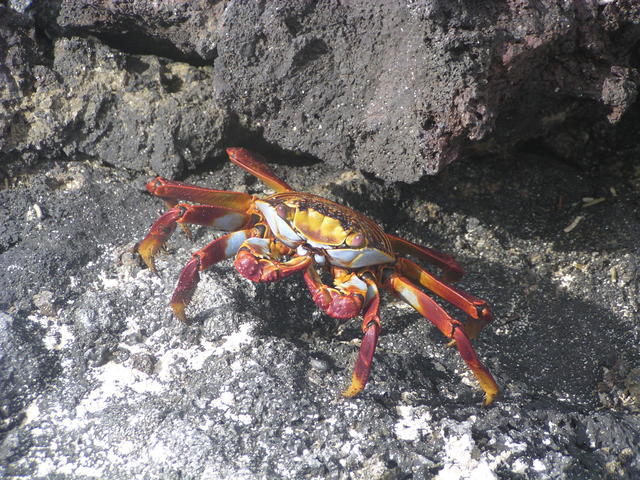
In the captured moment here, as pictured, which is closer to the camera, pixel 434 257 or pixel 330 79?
pixel 330 79

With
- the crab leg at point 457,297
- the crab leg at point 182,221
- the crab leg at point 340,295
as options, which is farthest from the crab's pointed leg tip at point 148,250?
the crab leg at point 457,297

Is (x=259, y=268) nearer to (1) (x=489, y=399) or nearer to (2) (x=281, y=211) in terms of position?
(2) (x=281, y=211)

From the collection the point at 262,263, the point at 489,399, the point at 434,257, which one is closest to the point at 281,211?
the point at 262,263

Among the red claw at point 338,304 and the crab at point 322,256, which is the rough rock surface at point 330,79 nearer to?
the crab at point 322,256

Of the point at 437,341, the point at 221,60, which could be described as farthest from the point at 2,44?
the point at 437,341

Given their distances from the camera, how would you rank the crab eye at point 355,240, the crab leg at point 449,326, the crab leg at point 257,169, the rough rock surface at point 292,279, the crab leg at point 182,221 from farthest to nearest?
the crab leg at point 257,169, the crab leg at point 182,221, the crab eye at point 355,240, the crab leg at point 449,326, the rough rock surface at point 292,279

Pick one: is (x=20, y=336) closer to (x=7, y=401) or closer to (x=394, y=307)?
(x=7, y=401)
